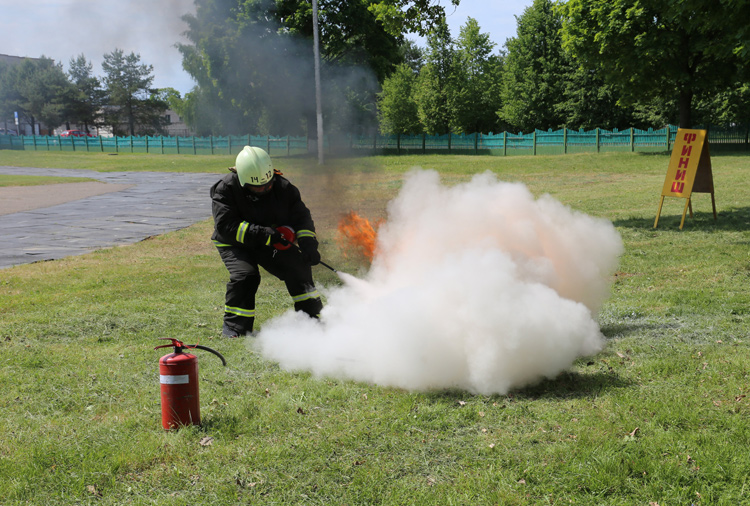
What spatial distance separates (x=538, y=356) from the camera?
15.7ft

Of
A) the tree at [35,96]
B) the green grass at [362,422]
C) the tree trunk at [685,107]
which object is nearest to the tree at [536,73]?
the tree trunk at [685,107]

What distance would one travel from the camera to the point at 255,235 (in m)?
6.31

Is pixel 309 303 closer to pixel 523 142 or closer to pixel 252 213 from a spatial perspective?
pixel 252 213

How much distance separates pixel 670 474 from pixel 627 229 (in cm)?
998

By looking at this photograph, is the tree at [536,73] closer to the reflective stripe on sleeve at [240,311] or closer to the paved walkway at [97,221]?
the paved walkway at [97,221]

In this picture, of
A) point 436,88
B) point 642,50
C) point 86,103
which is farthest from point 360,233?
point 86,103

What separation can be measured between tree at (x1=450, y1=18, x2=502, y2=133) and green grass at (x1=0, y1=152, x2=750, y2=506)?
47521mm

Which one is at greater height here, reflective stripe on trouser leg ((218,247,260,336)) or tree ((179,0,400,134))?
tree ((179,0,400,134))

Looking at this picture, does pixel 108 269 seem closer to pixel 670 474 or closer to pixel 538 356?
pixel 538 356

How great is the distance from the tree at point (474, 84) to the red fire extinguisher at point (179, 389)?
51.6 m

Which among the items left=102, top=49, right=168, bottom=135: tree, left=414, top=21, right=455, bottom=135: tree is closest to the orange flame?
left=414, top=21, right=455, bottom=135: tree

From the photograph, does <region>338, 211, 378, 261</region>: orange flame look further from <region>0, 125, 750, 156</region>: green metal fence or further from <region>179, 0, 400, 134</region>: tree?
<region>0, 125, 750, 156</region>: green metal fence

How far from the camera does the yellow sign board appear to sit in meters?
12.4

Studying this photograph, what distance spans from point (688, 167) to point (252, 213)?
958cm
